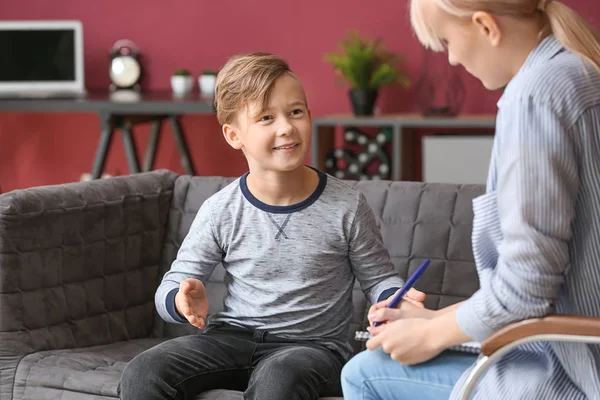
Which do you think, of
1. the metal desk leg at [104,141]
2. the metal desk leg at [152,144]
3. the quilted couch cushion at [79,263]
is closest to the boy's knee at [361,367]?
the quilted couch cushion at [79,263]

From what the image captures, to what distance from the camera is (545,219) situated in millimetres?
1289

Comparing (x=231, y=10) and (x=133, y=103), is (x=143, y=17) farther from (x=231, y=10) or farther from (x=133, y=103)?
(x=133, y=103)

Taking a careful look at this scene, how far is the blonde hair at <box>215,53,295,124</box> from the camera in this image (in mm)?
1974

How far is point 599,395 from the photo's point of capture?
4.38 ft

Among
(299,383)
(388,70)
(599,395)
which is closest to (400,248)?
(299,383)

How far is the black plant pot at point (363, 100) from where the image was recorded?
4578mm

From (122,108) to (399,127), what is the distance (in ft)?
4.13

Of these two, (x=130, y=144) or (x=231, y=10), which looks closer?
(x=130, y=144)

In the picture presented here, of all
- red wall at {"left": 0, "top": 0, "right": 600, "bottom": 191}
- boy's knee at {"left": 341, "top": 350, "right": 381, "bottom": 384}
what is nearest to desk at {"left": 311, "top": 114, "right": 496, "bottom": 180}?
red wall at {"left": 0, "top": 0, "right": 600, "bottom": 191}

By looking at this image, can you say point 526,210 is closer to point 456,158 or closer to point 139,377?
point 139,377

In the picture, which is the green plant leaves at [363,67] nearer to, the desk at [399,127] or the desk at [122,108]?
the desk at [399,127]

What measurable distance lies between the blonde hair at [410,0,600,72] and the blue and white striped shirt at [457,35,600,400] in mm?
15

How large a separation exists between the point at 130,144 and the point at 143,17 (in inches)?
33.3

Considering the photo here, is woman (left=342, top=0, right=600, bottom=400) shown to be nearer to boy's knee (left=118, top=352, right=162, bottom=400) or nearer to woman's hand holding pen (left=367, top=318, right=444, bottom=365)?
woman's hand holding pen (left=367, top=318, right=444, bottom=365)
